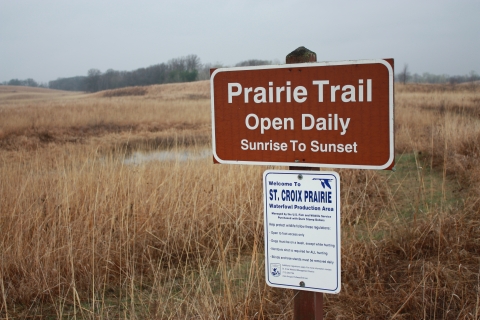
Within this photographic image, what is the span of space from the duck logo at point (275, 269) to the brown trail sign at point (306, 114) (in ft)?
1.28

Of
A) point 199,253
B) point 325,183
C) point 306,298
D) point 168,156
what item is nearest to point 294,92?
point 325,183

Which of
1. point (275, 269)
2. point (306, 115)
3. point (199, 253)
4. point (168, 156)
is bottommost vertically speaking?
point (199, 253)

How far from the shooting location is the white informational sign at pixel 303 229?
1640 millimetres

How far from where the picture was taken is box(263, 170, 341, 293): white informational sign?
164 cm

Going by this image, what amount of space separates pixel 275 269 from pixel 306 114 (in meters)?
0.60

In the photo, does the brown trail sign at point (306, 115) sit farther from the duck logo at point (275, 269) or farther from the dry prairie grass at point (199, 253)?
the dry prairie grass at point (199, 253)

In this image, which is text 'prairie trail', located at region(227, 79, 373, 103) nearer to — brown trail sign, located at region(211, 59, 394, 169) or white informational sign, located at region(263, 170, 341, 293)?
brown trail sign, located at region(211, 59, 394, 169)

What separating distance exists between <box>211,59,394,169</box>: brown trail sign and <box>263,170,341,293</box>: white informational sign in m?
0.08

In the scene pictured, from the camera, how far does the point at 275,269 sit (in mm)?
1741

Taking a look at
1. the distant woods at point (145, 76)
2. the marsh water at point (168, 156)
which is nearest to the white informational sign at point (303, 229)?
the marsh water at point (168, 156)

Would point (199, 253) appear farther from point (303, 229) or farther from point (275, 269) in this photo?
point (303, 229)

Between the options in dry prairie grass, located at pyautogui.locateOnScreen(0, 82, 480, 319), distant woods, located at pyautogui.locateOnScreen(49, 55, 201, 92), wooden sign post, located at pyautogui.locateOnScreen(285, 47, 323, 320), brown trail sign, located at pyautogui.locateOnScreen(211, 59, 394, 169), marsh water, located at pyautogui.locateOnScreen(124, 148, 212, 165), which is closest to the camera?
brown trail sign, located at pyautogui.locateOnScreen(211, 59, 394, 169)

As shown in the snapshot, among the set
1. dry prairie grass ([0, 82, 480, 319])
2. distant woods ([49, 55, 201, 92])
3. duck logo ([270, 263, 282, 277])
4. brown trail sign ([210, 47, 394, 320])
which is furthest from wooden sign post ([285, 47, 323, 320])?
distant woods ([49, 55, 201, 92])

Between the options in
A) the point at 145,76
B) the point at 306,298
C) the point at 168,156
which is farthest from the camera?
the point at 145,76
